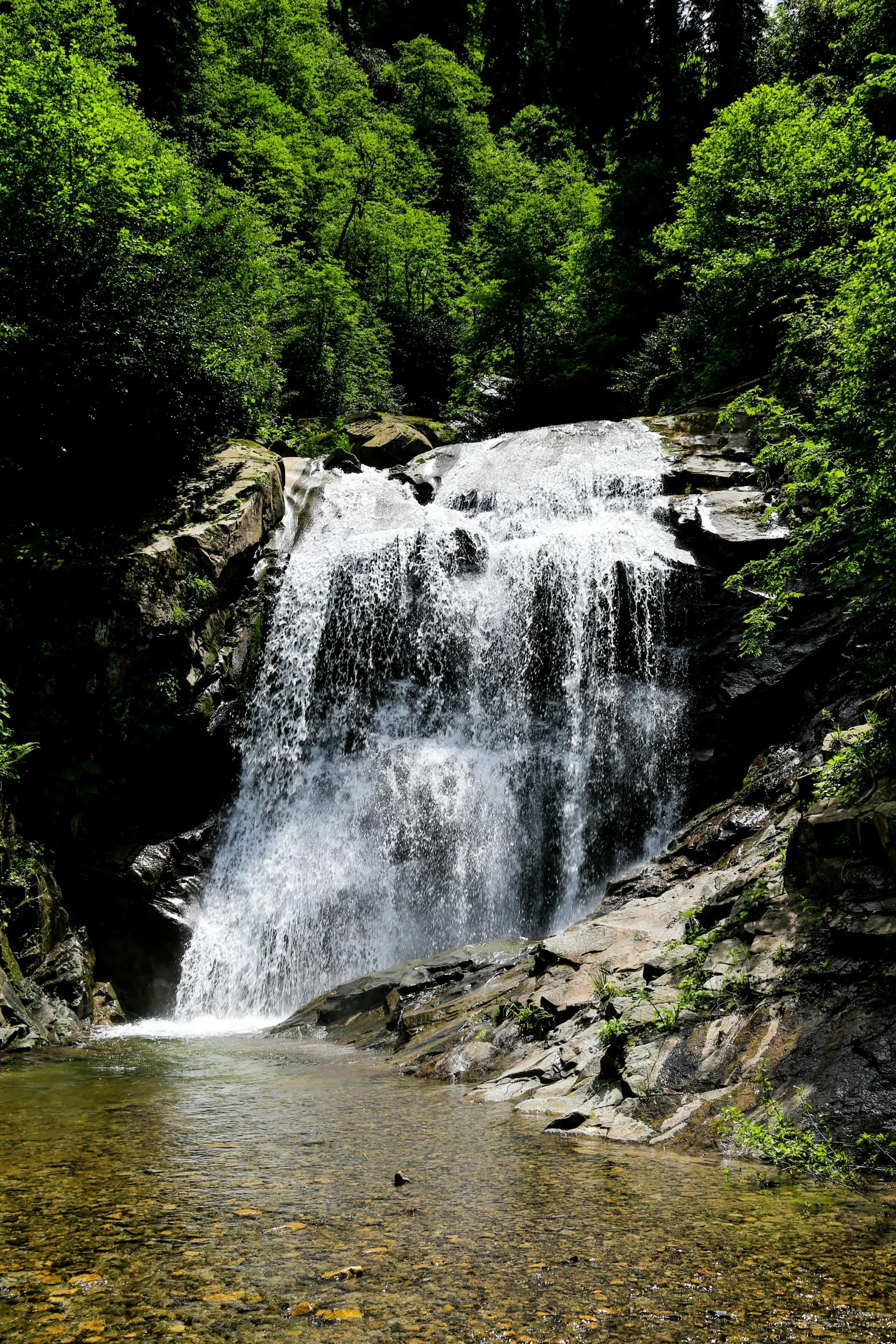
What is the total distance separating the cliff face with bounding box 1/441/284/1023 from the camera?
1326 centimetres

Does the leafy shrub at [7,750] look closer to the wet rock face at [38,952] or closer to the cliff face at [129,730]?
the wet rock face at [38,952]

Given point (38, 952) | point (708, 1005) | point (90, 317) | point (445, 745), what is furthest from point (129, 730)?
point (708, 1005)

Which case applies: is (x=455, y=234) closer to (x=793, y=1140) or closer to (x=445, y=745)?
(x=445, y=745)

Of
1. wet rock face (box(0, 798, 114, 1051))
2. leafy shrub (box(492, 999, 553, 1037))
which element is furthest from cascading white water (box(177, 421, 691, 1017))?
leafy shrub (box(492, 999, 553, 1037))

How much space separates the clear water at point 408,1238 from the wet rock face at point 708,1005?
0.71 meters

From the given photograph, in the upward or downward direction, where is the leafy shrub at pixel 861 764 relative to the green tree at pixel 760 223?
downward

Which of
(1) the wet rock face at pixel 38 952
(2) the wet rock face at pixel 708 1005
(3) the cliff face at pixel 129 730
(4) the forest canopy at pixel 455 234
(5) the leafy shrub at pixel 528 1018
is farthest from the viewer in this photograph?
(4) the forest canopy at pixel 455 234

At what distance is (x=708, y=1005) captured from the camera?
610cm

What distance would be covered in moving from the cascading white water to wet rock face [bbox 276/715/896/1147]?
3580 mm

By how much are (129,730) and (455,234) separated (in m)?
39.2

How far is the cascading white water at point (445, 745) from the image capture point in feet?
43.0

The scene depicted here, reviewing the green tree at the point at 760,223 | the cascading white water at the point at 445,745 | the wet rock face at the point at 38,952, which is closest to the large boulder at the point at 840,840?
the cascading white water at the point at 445,745

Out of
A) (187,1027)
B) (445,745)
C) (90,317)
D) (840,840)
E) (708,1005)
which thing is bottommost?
(187,1027)

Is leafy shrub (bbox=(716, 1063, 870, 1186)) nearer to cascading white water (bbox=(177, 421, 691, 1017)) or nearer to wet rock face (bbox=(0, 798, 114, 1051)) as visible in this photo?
cascading white water (bbox=(177, 421, 691, 1017))
